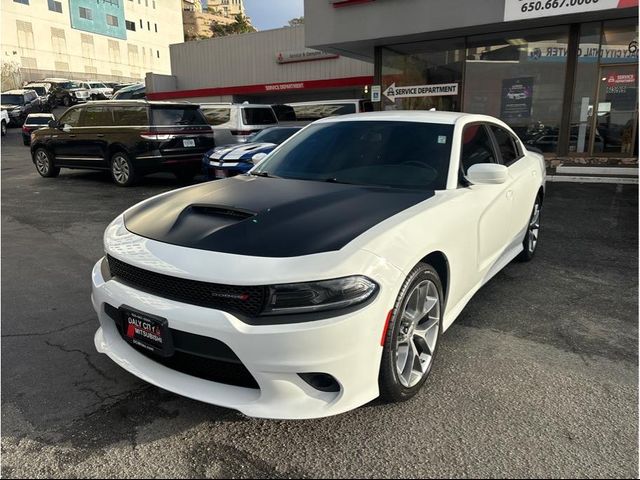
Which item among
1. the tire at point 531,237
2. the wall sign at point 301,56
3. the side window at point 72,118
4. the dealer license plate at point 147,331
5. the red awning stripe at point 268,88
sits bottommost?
the tire at point 531,237

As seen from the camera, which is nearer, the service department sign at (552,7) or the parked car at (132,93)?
the service department sign at (552,7)

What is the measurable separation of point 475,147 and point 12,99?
1445 inches

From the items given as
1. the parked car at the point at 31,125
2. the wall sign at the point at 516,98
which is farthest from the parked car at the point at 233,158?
the parked car at the point at 31,125

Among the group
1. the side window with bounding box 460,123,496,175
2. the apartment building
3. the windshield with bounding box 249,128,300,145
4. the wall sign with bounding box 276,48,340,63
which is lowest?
the windshield with bounding box 249,128,300,145

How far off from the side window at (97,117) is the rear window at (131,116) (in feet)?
0.60

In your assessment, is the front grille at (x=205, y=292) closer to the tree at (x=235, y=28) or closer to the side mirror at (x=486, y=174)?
the side mirror at (x=486, y=174)

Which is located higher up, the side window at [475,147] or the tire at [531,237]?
the side window at [475,147]

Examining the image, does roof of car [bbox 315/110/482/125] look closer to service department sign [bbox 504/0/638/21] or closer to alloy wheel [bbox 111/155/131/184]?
alloy wheel [bbox 111/155/131/184]

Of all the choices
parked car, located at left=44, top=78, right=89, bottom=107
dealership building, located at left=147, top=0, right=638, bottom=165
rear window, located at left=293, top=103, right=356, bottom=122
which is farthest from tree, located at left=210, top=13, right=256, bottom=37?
Answer: dealership building, located at left=147, top=0, right=638, bottom=165

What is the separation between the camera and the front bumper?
7.34 ft

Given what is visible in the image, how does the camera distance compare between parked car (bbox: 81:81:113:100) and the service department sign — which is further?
parked car (bbox: 81:81:113:100)

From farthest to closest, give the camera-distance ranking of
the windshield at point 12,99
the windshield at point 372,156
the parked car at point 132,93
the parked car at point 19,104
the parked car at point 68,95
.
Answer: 1. the parked car at point 68,95
2. the parked car at point 132,93
3. the windshield at point 12,99
4. the parked car at point 19,104
5. the windshield at point 372,156

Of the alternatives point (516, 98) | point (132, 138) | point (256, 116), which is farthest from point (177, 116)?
point (516, 98)

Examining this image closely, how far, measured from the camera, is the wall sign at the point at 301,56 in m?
26.4
